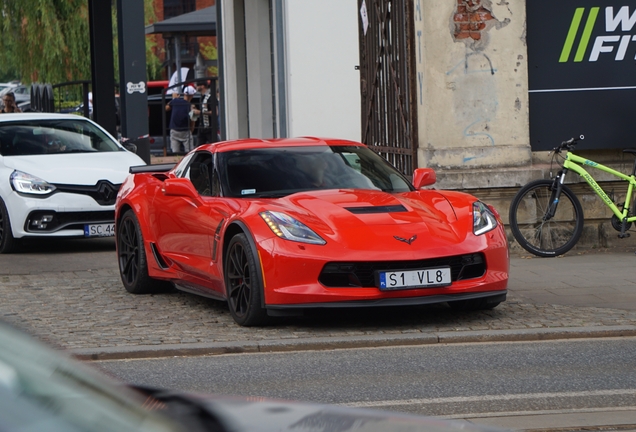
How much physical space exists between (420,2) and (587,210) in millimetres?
2920

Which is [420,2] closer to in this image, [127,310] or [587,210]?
[587,210]

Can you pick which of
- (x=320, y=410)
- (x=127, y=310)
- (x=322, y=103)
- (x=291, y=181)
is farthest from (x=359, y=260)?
(x=322, y=103)

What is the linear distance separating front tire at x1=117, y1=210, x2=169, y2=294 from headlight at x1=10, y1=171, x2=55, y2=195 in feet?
9.69

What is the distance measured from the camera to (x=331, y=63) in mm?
19156

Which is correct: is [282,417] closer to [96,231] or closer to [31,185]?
[96,231]

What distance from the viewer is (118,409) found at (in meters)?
2.27

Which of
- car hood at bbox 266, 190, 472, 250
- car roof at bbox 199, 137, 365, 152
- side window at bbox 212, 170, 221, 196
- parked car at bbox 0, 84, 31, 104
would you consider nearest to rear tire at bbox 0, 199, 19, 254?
car roof at bbox 199, 137, 365, 152

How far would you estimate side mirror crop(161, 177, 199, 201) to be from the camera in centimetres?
879

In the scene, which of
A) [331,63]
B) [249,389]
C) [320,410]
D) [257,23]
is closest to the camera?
[320,410]

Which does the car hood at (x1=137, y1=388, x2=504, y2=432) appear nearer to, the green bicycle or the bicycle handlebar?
the green bicycle

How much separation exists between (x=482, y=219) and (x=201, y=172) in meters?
2.35

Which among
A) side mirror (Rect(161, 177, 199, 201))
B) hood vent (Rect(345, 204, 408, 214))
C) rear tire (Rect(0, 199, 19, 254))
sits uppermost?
side mirror (Rect(161, 177, 199, 201))

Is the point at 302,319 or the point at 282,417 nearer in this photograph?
the point at 282,417

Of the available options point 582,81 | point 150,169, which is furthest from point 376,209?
point 582,81
